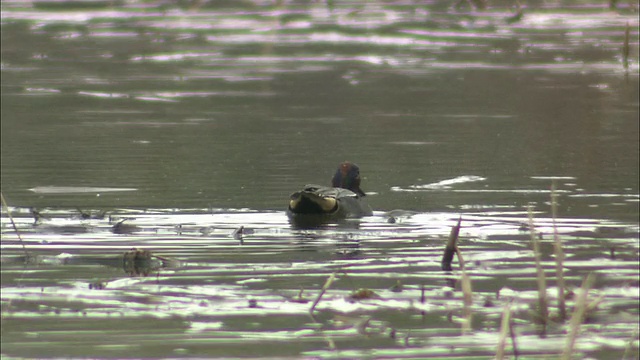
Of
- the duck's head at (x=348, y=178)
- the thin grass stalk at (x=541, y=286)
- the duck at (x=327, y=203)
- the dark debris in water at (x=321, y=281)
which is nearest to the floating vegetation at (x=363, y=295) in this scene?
the dark debris in water at (x=321, y=281)

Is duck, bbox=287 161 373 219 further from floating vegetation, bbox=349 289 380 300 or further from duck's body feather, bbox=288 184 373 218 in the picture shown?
floating vegetation, bbox=349 289 380 300

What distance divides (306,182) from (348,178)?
110 centimetres

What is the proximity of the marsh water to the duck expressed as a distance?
229 mm

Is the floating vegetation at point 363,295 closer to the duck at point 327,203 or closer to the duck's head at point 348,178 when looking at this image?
the duck at point 327,203

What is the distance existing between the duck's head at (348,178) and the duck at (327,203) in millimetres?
134

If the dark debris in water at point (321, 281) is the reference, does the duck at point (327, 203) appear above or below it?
above

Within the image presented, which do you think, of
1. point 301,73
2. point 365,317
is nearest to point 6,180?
point 365,317

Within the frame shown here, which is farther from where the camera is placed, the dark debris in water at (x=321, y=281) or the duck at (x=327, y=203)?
the duck at (x=327, y=203)

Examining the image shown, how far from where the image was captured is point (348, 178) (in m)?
13.3

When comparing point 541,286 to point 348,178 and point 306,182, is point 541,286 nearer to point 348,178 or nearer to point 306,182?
point 348,178

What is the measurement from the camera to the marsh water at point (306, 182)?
25.2 ft

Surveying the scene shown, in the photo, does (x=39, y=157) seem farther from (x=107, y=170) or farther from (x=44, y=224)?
(x=44, y=224)

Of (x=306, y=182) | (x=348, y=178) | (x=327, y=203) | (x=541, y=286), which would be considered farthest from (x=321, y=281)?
(x=306, y=182)

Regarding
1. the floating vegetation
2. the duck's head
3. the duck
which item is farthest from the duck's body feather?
the floating vegetation
